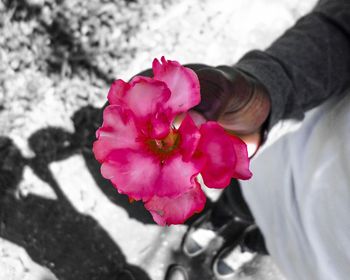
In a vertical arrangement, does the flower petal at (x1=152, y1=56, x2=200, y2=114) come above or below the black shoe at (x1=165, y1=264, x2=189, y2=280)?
above

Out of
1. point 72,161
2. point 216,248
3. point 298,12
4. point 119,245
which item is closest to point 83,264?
point 119,245

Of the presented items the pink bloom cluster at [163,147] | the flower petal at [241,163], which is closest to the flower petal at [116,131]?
the pink bloom cluster at [163,147]

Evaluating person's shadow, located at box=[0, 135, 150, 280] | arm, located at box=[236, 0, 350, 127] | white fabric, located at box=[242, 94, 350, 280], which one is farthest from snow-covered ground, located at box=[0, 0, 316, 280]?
arm, located at box=[236, 0, 350, 127]

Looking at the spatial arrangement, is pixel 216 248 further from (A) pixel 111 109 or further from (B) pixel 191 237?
(A) pixel 111 109

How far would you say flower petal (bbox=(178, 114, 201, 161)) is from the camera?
0.50 metres

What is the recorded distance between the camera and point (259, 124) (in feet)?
3.00

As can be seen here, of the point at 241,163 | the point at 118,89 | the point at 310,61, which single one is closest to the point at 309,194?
the point at 310,61

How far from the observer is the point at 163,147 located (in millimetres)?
524

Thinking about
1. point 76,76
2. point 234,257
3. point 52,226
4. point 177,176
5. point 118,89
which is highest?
point 118,89

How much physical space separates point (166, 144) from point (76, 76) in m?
1.17

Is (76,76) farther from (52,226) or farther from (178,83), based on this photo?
(178,83)

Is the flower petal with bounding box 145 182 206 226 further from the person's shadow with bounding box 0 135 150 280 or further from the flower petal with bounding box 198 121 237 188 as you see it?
the person's shadow with bounding box 0 135 150 280

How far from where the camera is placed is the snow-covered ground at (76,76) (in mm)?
1502

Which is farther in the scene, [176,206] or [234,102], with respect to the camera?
[234,102]
